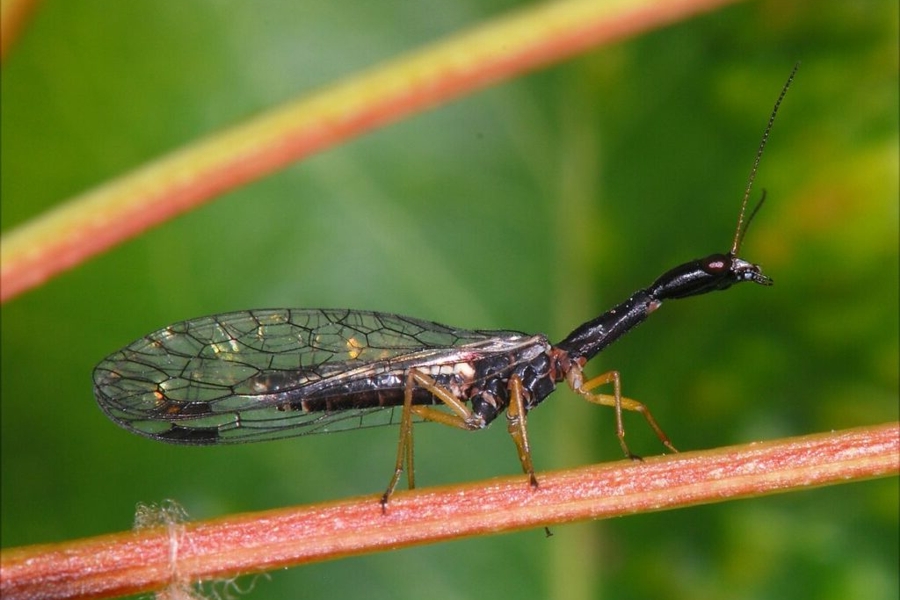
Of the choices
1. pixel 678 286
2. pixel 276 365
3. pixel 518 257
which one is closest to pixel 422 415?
pixel 276 365

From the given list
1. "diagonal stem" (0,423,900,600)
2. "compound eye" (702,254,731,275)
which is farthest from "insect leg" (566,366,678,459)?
"diagonal stem" (0,423,900,600)

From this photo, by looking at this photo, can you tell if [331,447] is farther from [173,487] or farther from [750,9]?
[750,9]

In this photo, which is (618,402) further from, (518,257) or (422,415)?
(518,257)

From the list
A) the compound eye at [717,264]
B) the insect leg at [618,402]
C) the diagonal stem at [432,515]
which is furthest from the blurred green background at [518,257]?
the diagonal stem at [432,515]

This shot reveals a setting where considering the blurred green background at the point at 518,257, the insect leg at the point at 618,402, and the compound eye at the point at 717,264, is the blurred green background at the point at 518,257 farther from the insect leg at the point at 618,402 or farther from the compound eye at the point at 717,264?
the compound eye at the point at 717,264

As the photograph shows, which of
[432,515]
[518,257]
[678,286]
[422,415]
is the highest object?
[518,257]
